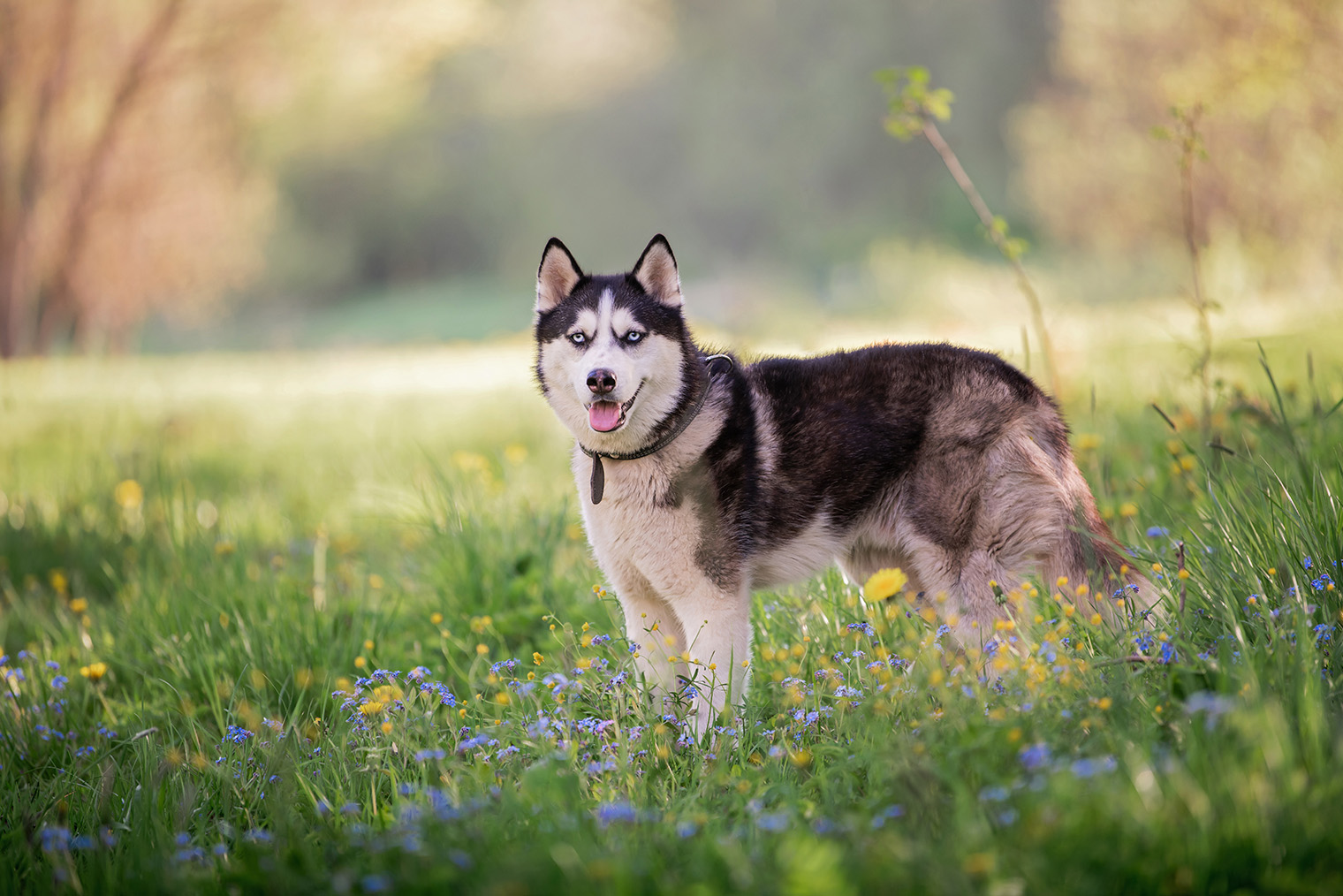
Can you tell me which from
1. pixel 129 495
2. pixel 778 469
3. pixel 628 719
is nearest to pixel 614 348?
pixel 778 469

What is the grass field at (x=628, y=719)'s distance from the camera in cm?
162

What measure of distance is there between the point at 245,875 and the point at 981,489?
8.43 feet

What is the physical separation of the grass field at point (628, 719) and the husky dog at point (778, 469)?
0.66 feet

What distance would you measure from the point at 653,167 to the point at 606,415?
1606 inches

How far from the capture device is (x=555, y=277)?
11.8 ft

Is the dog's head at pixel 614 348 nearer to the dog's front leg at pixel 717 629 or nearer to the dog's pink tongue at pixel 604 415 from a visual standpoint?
the dog's pink tongue at pixel 604 415

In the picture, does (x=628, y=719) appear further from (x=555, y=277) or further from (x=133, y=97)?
(x=133, y=97)

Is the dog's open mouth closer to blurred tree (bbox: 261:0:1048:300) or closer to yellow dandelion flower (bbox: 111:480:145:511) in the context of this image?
yellow dandelion flower (bbox: 111:480:145:511)

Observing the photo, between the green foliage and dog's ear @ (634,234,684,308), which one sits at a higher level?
the green foliage

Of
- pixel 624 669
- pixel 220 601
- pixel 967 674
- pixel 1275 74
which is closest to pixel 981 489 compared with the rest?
pixel 967 674

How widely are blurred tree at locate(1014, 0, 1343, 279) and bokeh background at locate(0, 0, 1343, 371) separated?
0.08 metres

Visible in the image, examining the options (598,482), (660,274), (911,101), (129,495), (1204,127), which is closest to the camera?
(598,482)

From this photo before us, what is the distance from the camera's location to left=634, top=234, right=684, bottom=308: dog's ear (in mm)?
3416

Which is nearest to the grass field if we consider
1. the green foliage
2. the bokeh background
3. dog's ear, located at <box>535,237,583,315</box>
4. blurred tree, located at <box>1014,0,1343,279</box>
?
dog's ear, located at <box>535,237,583,315</box>
